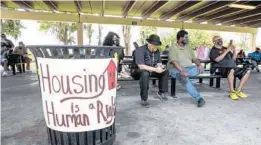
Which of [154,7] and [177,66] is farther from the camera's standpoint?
[154,7]

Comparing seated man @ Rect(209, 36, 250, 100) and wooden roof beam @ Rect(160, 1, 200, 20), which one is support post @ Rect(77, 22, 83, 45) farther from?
seated man @ Rect(209, 36, 250, 100)

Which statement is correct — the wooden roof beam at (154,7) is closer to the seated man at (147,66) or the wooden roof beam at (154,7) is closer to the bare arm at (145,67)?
the seated man at (147,66)

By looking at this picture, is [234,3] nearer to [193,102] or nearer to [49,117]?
[193,102]

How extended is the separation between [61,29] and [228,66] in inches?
586

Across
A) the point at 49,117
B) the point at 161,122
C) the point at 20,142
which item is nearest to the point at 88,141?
the point at 49,117

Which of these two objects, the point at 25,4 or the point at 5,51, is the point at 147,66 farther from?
the point at 25,4

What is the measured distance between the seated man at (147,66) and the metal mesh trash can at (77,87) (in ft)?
5.70

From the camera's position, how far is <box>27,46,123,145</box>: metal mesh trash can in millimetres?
1546

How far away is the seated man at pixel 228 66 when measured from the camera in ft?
13.2

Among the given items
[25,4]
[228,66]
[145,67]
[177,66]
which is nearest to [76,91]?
[145,67]

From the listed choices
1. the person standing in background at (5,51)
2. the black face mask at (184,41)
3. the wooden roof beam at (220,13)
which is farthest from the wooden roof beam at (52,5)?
the wooden roof beam at (220,13)

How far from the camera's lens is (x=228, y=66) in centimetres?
421

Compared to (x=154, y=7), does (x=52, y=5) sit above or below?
above

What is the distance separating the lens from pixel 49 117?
167 centimetres
